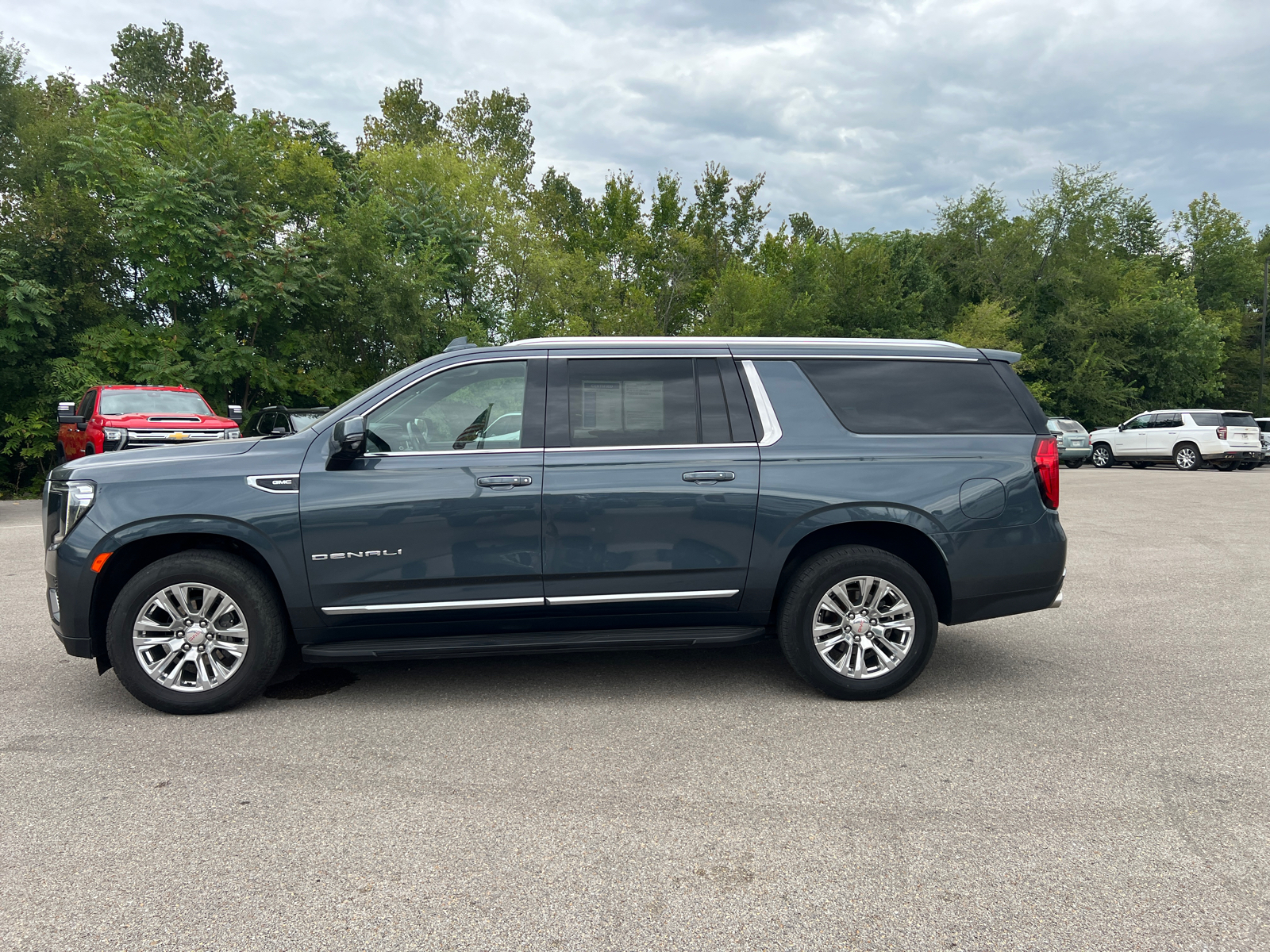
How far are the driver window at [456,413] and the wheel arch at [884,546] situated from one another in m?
1.65

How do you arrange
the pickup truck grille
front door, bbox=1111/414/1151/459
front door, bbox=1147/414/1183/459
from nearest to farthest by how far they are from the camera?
the pickup truck grille, front door, bbox=1147/414/1183/459, front door, bbox=1111/414/1151/459

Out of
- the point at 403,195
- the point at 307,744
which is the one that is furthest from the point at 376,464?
the point at 403,195

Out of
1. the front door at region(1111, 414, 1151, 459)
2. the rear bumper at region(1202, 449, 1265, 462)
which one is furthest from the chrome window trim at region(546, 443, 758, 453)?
the front door at region(1111, 414, 1151, 459)

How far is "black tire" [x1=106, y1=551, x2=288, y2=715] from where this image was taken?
430 centimetres

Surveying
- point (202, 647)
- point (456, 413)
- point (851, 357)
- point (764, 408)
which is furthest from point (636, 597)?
point (202, 647)

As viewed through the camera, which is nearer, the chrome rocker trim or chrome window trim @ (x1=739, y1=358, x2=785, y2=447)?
Result: the chrome rocker trim

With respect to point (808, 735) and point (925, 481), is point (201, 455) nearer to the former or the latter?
point (808, 735)

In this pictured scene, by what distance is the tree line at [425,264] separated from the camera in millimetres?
21344

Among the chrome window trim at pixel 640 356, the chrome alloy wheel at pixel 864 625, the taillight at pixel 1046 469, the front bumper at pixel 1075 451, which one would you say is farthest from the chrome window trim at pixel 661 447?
the front bumper at pixel 1075 451

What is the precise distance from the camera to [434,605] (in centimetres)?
438

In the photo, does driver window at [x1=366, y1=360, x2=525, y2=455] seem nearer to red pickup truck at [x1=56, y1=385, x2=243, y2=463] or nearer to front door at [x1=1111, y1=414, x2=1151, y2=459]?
A: red pickup truck at [x1=56, y1=385, x2=243, y2=463]

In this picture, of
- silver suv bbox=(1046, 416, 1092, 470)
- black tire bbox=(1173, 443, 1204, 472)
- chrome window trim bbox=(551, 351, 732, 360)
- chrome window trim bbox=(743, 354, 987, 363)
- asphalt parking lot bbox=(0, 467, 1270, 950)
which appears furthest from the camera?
silver suv bbox=(1046, 416, 1092, 470)

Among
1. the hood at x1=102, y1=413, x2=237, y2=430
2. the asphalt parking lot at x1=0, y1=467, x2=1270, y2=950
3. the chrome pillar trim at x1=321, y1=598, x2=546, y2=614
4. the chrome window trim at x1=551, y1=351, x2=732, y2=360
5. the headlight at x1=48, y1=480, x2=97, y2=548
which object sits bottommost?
the asphalt parking lot at x1=0, y1=467, x2=1270, y2=950

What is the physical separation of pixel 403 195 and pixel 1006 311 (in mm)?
29488
